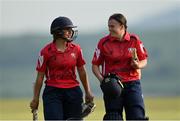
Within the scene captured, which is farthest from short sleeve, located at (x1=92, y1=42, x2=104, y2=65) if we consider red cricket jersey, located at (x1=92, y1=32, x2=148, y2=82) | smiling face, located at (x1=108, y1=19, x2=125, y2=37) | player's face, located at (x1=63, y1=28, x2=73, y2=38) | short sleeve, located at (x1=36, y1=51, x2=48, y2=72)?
short sleeve, located at (x1=36, y1=51, x2=48, y2=72)

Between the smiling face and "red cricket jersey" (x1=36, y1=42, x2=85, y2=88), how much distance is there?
588 millimetres

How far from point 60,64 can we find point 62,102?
1.89 feet

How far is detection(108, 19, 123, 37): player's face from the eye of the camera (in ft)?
41.4

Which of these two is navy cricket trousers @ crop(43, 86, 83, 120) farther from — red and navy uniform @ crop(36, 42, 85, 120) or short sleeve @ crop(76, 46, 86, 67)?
short sleeve @ crop(76, 46, 86, 67)

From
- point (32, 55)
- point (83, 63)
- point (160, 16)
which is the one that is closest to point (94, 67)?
point (83, 63)

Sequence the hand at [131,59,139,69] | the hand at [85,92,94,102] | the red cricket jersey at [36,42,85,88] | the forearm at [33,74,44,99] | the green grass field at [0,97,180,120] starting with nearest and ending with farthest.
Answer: the hand at [131,59,139,69], the red cricket jersey at [36,42,85,88], the forearm at [33,74,44,99], the hand at [85,92,94,102], the green grass field at [0,97,180,120]

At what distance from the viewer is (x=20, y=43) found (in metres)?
80.8

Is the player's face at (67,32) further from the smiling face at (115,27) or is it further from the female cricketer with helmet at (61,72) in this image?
the smiling face at (115,27)

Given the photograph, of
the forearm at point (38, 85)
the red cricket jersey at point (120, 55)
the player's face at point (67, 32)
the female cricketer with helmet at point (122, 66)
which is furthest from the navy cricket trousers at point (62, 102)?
the player's face at point (67, 32)

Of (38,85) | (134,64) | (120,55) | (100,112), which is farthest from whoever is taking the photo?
(100,112)

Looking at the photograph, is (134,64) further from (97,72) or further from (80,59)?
(80,59)

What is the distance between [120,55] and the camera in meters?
12.7

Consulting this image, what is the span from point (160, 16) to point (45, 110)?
430ft

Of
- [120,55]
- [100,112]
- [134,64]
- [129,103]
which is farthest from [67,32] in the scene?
[100,112]
